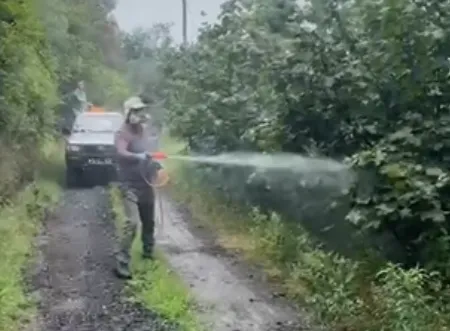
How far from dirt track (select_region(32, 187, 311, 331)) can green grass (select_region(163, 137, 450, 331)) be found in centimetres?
27

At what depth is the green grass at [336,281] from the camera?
231 inches

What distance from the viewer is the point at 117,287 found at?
8.03 metres

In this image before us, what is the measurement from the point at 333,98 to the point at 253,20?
329cm

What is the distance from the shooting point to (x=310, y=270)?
7848 mm

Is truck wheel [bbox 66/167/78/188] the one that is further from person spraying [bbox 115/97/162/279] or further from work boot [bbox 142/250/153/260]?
work boot [bbox 142/250/153/260]

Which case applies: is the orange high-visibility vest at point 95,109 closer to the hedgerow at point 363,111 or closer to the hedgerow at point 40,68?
the hedgerow at point 40,68

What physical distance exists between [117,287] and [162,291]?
2.09ft

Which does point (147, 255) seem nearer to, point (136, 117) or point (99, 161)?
point (136, 117)

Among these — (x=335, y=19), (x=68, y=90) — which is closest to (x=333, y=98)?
(x=335, y=19)

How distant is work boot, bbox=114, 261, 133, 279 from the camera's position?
8.41m

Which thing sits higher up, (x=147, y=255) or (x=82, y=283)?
(x=147, y=255)

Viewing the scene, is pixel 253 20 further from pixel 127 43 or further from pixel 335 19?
pixel 127 43

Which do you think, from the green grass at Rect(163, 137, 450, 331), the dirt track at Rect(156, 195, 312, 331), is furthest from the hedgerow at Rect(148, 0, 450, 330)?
the dirt track at Rect(156, 195, 312, 331)

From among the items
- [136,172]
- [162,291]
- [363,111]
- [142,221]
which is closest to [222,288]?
[162,291]
